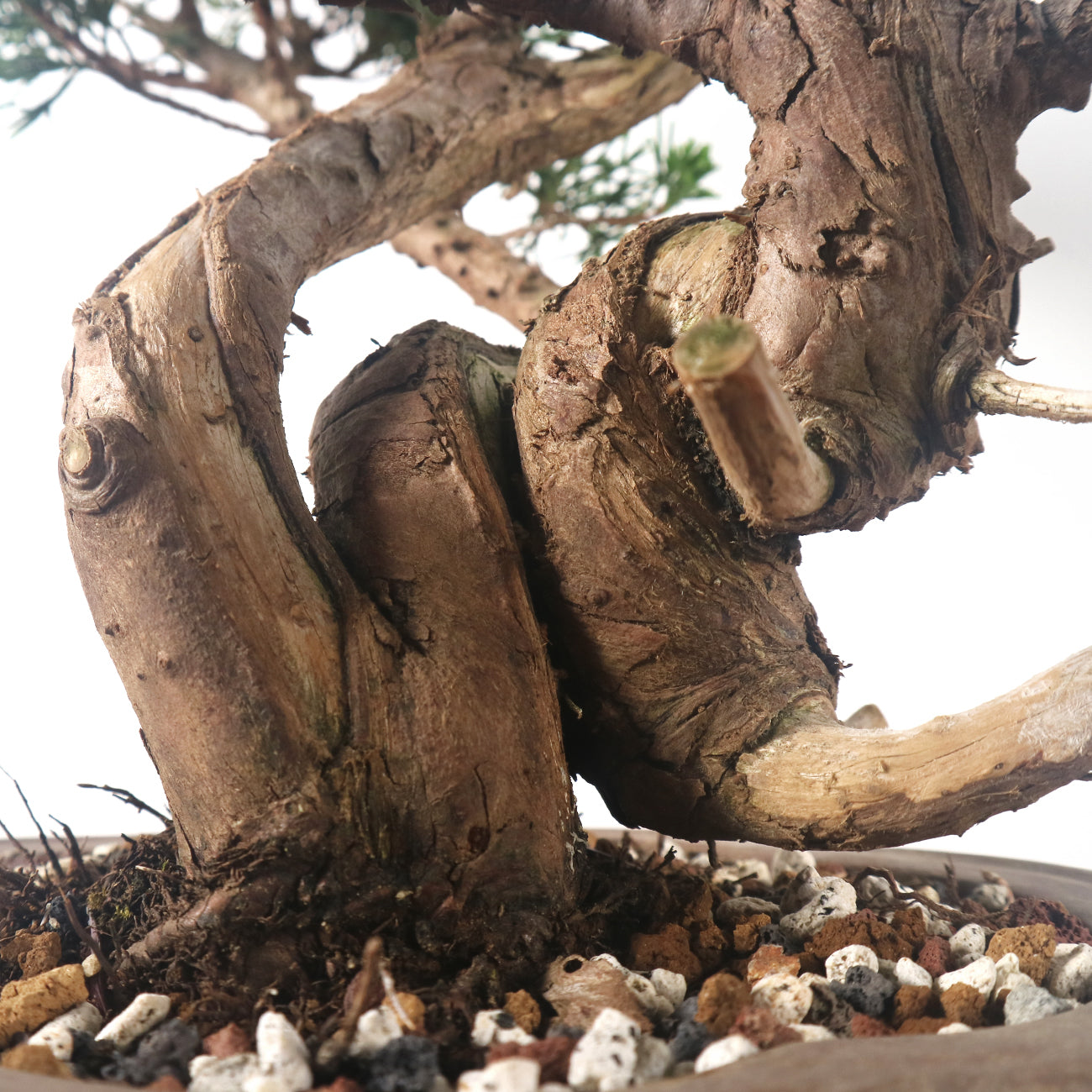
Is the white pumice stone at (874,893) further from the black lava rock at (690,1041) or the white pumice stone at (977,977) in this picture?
the black lava rock at (690,1041)

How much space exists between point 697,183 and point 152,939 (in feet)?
5.24

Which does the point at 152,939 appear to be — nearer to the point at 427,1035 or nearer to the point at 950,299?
the point at 427,1035

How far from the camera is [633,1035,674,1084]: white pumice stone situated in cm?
67

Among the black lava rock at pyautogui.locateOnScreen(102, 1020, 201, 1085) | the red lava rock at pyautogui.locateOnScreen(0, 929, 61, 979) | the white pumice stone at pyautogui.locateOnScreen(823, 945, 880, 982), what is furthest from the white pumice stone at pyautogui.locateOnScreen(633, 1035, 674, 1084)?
the red lava rock at pyautogui.locateOnScreen(0, 929, 61, 979)

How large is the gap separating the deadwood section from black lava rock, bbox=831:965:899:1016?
0.26 metres

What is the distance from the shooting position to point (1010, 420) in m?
1.66

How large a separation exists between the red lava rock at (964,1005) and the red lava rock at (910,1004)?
11mm

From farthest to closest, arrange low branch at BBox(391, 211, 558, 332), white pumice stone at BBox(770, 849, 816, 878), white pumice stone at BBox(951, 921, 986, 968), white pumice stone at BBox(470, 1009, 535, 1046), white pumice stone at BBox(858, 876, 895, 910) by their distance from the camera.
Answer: low branch at BBox(391, 211, 558, 332)
white pumice stone at BBox(770, 849, 816, 878)
white pumice stone at BBox(858, 876, 895, 910)
white pumice stone at BBox(951, 921, 986, 968)
white pumice stone at BBox(470, 1009, 535, 1046)

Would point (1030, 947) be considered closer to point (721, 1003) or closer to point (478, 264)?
point (721, 1003)

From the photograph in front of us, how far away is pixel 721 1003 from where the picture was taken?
2.44 ft

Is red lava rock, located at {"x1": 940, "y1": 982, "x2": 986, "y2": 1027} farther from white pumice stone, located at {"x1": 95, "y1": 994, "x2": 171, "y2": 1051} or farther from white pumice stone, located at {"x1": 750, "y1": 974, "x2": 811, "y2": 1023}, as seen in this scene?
white pumice stone, located at {"x1": 95, "y1": 994, "x2": 171, "y2": 1051}

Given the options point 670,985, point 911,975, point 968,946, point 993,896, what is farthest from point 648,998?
point 993,896

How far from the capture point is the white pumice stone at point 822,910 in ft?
3.17

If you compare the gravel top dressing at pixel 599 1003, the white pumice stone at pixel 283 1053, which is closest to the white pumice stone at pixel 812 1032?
the gravel top dressing at pixel 599 1003
